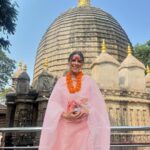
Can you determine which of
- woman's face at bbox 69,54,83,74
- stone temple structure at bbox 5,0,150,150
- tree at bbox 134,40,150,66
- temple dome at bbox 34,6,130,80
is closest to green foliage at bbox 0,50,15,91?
stone temple structure at bbox 5,0,150,150

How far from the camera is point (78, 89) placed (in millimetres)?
3586

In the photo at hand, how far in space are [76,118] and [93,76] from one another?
17.3 meters

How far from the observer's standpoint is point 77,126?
337cm

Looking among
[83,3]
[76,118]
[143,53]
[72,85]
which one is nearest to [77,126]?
[76,118]

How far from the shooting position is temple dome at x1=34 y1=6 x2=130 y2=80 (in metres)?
26.5

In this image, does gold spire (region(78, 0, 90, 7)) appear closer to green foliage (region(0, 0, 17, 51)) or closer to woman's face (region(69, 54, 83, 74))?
green foliage (region(0, 0, 17, 51))

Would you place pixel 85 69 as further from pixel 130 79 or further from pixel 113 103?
pixel 113 103

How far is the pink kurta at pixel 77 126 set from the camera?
3.33m

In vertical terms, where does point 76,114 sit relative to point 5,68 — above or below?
below

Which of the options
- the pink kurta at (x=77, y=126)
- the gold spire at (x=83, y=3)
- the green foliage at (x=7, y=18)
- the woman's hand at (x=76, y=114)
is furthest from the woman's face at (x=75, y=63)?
the gold spire at (x=83, y=3)

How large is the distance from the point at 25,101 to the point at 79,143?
1612 centimetres

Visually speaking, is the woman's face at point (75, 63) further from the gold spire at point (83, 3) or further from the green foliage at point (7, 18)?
the gold spire at point (83, 3)

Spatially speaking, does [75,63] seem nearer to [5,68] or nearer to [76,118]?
[76,118]

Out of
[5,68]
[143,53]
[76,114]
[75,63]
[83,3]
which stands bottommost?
[76,114]
